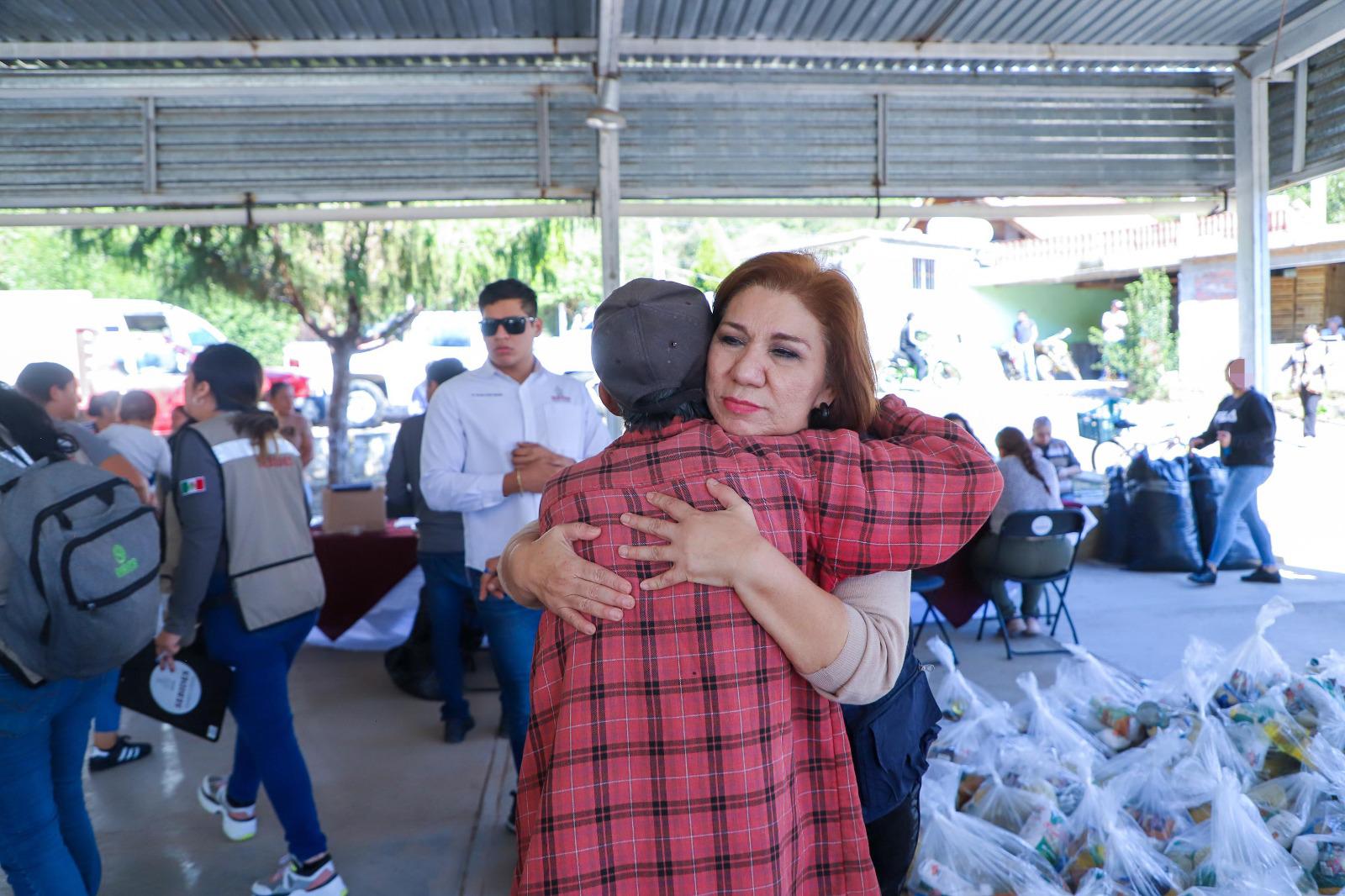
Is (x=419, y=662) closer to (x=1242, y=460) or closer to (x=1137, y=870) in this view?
(x=1137, y=870)

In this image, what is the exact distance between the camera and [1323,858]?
2.71m

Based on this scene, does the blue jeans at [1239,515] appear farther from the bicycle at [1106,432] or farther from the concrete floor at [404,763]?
the bicycle at [1106,432]

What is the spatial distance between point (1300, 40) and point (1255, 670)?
427 centimetres

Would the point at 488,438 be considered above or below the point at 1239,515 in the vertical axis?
above

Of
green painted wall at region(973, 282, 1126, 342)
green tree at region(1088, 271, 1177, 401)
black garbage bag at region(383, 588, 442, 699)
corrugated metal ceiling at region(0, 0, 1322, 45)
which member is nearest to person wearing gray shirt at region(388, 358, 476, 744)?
black garbage bag at region(383, 588, 442, 699)

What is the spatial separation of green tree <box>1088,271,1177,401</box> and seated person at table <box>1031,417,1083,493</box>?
12579mm

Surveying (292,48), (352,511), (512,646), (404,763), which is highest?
(292,48)

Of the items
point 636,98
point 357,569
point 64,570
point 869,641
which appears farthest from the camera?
point 636,98

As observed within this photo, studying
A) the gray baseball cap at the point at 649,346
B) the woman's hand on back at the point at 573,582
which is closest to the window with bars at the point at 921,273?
the gray baseball cap at the point at 649,346

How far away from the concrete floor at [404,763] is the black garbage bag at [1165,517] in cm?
16

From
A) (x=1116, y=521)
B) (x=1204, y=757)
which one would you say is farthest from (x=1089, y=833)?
(x=1116, y=521)

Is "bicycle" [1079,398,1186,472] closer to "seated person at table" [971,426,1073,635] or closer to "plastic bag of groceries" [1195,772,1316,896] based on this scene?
"seated person at table" [971,426,1073,635]

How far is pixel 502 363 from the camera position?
3.44 m

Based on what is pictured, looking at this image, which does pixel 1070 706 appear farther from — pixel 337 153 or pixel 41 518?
pixel 337 153
